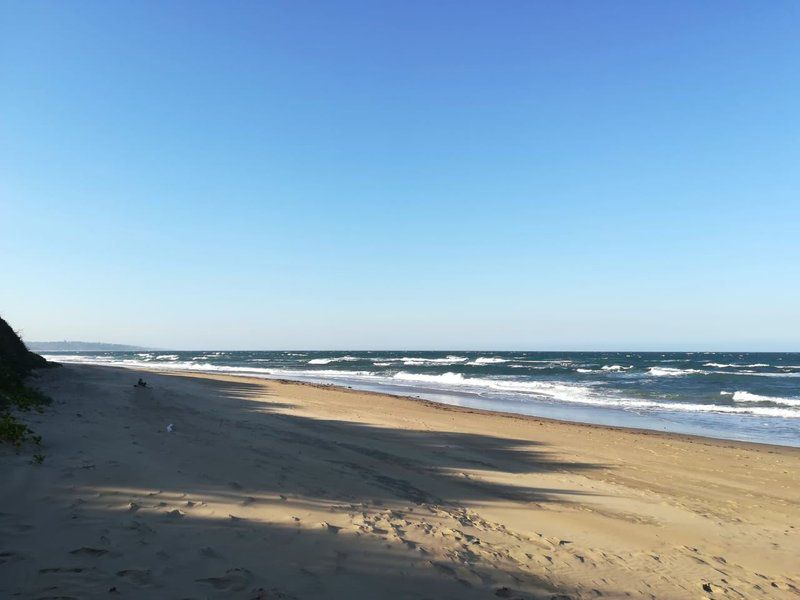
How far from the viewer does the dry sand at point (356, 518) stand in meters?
3.65

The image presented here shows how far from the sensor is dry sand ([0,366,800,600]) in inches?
144

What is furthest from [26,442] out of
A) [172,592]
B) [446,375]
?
[446,375]

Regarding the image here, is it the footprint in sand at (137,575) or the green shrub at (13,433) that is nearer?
the footprint in sand at (137,575)

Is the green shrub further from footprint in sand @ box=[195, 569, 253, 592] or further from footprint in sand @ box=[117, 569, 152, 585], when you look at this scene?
footprint in sand @ box=[195, 569, 253, 592]

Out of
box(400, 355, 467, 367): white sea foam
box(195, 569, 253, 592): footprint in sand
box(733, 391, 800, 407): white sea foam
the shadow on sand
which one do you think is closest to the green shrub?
the shadow on sand

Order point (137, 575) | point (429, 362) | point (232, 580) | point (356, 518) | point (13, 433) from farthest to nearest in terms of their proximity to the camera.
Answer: point (429, 362), point (13, 433), point (356, 518), point (232, 580), point (137, 575)

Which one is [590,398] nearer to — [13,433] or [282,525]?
A: [282,525]

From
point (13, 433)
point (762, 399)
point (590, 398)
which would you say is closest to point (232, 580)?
point (13, 433)

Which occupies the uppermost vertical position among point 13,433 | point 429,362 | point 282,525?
point 13,433

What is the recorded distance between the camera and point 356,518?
5164mm

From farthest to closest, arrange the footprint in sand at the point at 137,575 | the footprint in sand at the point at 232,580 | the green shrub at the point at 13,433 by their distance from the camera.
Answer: the green shrub at the point at 13,433, the footprint in sand at the point at 232,580, the footprint in sand at the point at 137,575

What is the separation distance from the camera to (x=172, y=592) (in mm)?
3240

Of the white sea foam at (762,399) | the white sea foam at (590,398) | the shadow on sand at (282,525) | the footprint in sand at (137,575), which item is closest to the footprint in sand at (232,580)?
the shadow on sand at (282,525)

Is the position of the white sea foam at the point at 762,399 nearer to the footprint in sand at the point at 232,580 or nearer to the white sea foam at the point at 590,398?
the white sea foam at the point at 590,398
